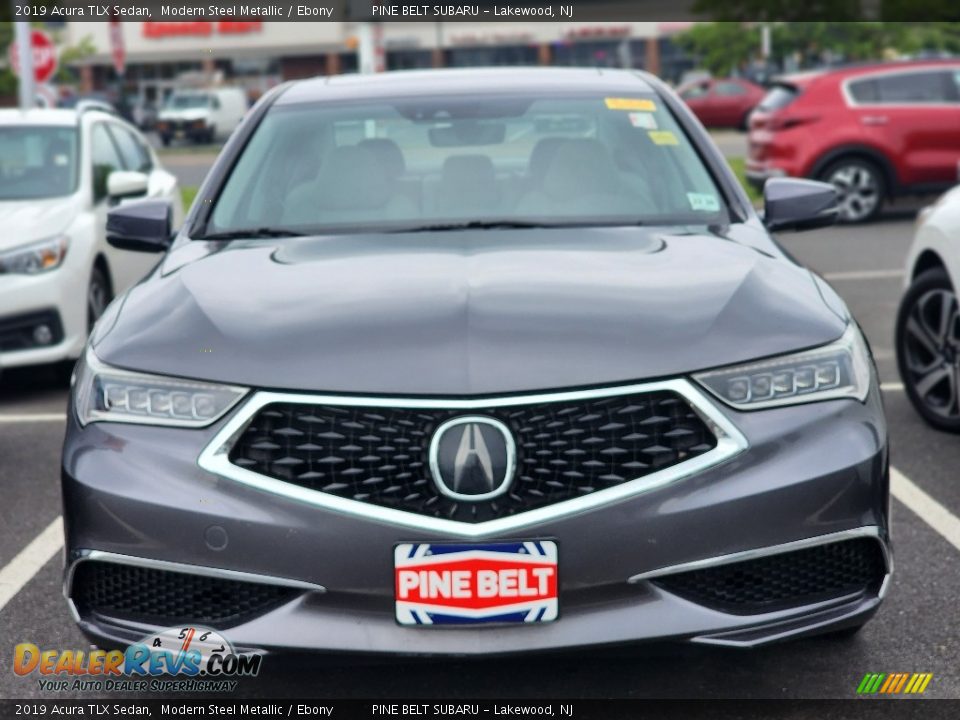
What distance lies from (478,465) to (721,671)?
1.04 m

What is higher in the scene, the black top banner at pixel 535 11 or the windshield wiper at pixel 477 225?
the windshield wiper at pixel 477 225

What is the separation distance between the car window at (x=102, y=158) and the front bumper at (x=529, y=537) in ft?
17.7

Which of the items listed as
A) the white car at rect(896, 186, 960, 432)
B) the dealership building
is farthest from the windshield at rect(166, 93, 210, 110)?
the white car at rect(896, 186, 960, 432)

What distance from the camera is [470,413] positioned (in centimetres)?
306

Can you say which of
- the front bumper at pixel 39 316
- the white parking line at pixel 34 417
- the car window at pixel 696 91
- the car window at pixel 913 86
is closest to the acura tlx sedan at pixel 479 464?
the white parking line at pixel 34 417

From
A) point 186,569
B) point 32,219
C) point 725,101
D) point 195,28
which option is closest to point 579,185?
point 186,569

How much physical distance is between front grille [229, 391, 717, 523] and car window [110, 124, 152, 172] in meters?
6.65

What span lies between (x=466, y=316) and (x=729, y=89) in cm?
3936

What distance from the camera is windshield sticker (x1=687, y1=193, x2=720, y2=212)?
14.5 feet

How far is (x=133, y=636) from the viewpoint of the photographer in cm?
323

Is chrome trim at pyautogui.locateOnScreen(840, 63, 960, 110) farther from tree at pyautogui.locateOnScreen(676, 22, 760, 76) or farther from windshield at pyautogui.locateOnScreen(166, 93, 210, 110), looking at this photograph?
tree at pyautogui.locateOnScreen(676, 22, 760, 76)

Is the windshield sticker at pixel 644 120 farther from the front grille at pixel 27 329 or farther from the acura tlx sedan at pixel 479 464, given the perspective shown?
the front grille at pixel 27 329

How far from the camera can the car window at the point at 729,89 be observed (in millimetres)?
41281

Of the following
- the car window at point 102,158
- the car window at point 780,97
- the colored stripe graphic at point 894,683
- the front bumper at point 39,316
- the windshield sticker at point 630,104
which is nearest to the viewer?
the colored stripe graphic at point 894,683
